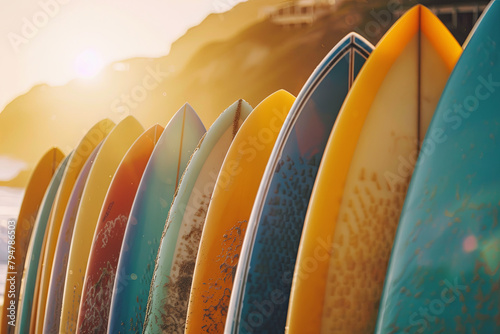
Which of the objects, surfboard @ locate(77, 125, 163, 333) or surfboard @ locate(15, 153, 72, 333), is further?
surfboard @ locate(15, 153, 72, 333)

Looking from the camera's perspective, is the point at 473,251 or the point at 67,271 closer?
the point at 473,251

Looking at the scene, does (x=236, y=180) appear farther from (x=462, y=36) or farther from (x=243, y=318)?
(x=462, y=36)

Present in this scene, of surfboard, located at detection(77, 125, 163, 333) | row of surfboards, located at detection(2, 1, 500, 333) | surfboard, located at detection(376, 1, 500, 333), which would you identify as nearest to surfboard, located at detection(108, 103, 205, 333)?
row of surfboards, located at detection(2, 1, 500, 333)

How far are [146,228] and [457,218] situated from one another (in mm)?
769

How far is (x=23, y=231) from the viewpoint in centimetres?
184

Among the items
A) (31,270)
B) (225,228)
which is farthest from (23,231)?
(225,228)

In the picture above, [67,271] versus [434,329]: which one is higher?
[67,271]

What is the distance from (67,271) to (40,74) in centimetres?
162

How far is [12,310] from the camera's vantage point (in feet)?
5.79

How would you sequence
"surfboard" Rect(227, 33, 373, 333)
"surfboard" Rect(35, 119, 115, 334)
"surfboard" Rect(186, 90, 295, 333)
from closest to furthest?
"surfboard" Rect(227, 33, 373, 333), "surfboard" Rect(186, 90, 295, 333), "surfboard" Rect(35, 119, 115, 334)

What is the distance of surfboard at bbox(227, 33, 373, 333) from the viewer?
0.81 m

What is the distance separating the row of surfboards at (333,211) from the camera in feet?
1.98

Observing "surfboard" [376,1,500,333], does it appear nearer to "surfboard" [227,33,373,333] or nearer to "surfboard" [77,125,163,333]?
"surfboard" [227,33,373,333]

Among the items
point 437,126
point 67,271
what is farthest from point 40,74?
point 437,126
